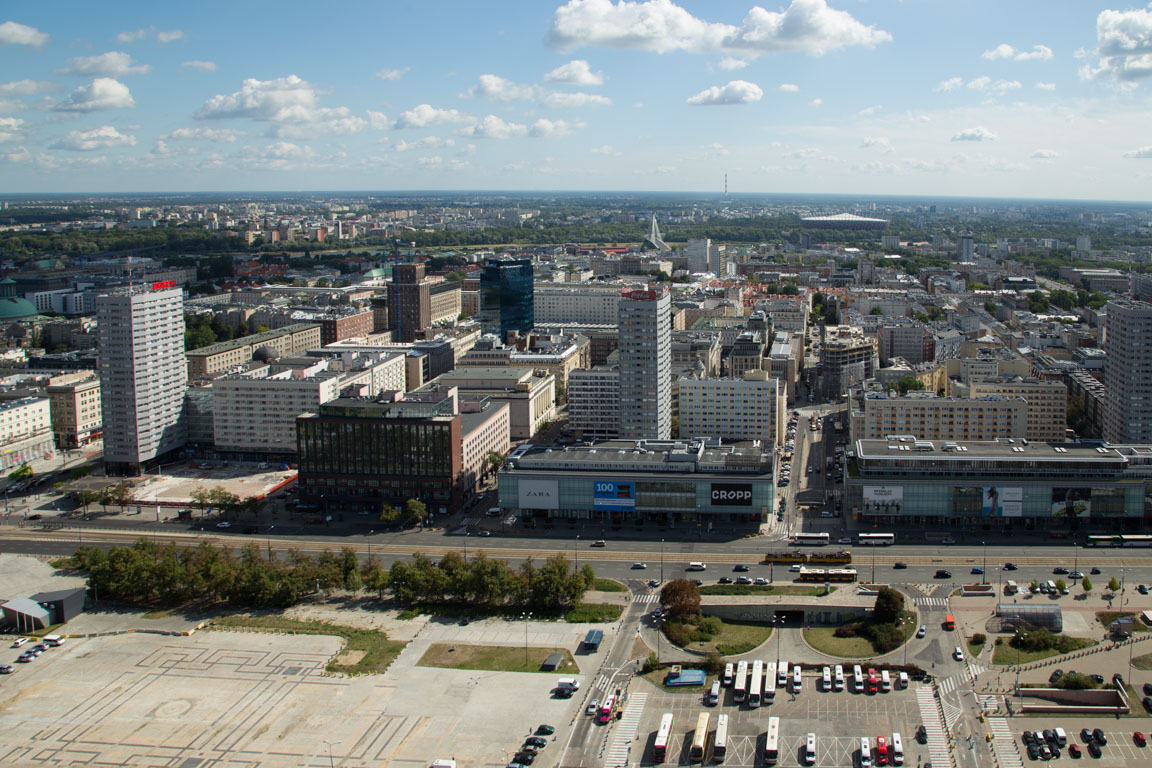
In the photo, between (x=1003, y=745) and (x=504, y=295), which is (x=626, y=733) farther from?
(x=504, y=295)

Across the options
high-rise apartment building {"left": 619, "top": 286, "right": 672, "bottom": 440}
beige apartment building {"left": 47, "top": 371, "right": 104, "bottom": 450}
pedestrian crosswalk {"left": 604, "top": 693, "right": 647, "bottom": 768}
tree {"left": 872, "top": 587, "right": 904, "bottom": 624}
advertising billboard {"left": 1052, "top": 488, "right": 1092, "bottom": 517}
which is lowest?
pedestrian crosswalk {"left": 604, "top": 693, "right": 647, "bottom": 768}

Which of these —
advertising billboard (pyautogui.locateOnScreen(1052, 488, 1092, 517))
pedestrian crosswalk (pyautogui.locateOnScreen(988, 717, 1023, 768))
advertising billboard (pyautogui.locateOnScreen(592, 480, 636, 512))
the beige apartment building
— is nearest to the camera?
pedestrian crosswalk (pyautogui.locateOnScreen(988, 717, 1023, 768))

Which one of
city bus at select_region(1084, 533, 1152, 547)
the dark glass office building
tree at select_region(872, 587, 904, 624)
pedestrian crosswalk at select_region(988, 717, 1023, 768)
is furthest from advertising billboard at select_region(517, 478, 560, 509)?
the dark glass office building

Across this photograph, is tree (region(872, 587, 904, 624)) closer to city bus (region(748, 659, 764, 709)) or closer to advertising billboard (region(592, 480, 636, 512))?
city bus (region(748, 659, 764, 709))

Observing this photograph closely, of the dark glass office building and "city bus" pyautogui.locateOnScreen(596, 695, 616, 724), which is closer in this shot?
"city bus" pyautogui.locateOnScreen(596, 695, 616, 724)

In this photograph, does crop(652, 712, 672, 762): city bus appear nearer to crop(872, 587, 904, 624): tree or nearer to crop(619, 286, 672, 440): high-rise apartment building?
crop(872, 587, 904, 624): tree

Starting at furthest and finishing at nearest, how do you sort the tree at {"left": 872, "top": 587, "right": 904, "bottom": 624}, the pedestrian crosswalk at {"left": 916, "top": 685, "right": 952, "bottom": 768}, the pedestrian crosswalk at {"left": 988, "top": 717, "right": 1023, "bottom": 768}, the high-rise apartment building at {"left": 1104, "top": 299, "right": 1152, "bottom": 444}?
the high-rise apartment building at {"left": 1104, "top": 299, "right": 1152, "bottom": 444} → the tree at {"left": 872, "top": 587, "right": 904, "bottom": 624} → the pedestrian crosswalk at {"left": 916, "top": 685, "right": 952, "bottom": 768} → the pedestrian crosswalk at {"left": 988, "top": 717, "right": 1023, "bottom": 768}

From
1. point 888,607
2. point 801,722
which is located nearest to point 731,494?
point 888,607

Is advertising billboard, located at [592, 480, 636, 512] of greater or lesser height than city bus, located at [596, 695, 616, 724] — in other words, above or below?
above
